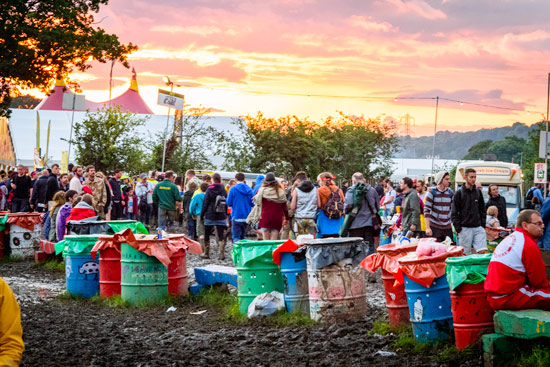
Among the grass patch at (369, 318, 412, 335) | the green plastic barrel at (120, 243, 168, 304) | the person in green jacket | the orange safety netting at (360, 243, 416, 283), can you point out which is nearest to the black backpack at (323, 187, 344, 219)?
the green plastic barrel at (120, 243, 168, 304)

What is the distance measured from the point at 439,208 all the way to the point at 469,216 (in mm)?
690

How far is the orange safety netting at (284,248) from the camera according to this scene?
10227 millimetres

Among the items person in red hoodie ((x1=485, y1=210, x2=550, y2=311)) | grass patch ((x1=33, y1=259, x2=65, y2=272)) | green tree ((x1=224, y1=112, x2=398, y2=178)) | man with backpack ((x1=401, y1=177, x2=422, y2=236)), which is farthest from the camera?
green tree ((x1=224, y1=112, x2=398, y2=178))

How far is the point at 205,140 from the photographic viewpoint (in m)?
47.2

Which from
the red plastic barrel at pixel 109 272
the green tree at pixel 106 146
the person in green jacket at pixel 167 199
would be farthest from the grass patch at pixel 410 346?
the green tree at pixel 106 146

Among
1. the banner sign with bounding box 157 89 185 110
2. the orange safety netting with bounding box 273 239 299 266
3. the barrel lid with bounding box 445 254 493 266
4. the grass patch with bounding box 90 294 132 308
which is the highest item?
the banner sign with bounding box 157 89 185 110

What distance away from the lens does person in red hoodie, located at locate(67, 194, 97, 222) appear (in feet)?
52.6

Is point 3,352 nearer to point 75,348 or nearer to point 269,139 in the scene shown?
point 75,348

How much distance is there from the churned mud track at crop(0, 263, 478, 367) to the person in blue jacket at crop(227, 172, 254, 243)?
22.5 feet

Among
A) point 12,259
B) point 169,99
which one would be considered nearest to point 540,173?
point 169,99

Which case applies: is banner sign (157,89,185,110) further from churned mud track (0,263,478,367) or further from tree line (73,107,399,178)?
churned mud track (0,263,478,367)

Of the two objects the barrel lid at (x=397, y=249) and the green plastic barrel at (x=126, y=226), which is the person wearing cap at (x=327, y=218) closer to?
the green plastic barrel at (x=126, y=226)

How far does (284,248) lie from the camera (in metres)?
10.3

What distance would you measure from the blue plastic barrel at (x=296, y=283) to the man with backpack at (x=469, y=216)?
4.69 m
